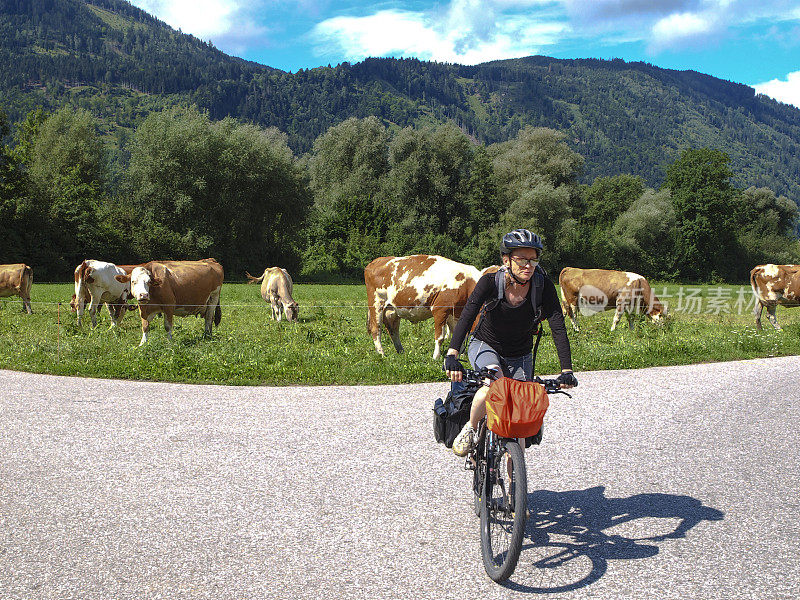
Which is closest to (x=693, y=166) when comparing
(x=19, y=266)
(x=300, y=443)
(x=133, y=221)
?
(x=133, y=221)

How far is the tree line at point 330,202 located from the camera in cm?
5069

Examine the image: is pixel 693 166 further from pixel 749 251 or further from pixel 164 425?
pixel 164 425

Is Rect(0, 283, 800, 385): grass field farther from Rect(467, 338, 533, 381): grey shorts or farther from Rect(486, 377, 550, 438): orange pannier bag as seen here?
Rect(486, 377, 550, 438): orange pannier bag

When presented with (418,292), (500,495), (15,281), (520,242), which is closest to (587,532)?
(500,495)

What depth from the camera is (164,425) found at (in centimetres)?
836

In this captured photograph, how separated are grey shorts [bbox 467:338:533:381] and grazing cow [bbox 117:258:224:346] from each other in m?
11.2

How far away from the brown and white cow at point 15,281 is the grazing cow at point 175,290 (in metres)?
11.0

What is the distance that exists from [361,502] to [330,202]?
209ft

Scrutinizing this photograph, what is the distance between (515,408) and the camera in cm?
443

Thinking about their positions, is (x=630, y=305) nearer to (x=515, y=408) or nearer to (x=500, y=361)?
(x=500, y=361)

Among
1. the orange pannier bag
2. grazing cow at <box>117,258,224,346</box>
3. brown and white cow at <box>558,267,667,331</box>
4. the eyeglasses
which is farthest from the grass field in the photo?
the orange pannier bag

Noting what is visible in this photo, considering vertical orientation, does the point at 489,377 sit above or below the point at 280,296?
above

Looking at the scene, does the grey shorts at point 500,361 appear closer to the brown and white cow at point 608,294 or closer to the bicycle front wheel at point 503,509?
the bicycle front wheel at point 503,509

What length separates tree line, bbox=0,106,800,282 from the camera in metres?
50.7
